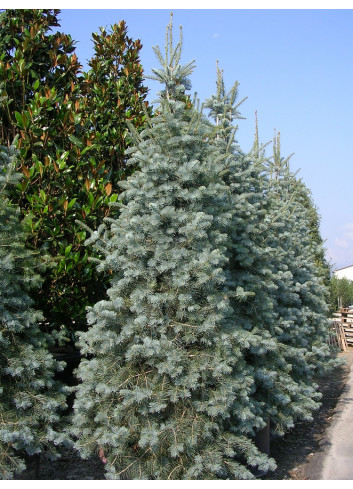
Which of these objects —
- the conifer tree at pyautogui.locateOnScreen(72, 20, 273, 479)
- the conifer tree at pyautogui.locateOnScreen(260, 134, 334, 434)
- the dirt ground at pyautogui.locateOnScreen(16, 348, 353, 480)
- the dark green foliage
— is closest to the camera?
the conifer tree at pyautogui.locateOnScreen(72, 20, 273, 479)

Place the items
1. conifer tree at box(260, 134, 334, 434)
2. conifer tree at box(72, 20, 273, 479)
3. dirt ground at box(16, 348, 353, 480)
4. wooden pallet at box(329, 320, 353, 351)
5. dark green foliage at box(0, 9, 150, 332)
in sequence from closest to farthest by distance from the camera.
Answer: conifer tree at box(72, 20, 273, 479) < dirt ground at box(16, 348, 353, 480) < dark green foliage at box(0, 9, 150, 332) < conifer tree at box(260, 134, 334, 434) < wooden pallet at box(329, 320, 353, 351)

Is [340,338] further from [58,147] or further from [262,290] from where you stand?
[58,147]

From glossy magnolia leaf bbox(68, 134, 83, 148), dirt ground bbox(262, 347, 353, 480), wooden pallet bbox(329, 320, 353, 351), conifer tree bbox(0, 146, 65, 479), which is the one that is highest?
glossy magnolia leaf bbox(68, 134, 83, 148)

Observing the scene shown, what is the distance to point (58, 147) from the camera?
534 cm

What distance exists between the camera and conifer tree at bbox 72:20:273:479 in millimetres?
3852

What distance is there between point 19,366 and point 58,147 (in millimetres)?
2432

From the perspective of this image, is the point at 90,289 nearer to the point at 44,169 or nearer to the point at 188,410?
the point at 44,169

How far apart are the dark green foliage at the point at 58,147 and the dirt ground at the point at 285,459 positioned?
4.36ft

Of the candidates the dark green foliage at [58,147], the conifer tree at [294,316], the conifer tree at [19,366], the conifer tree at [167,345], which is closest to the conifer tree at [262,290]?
the conifer tree at [294,316]

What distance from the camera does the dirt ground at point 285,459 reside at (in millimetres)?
4703

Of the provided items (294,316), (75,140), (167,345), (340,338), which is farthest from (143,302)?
(340,338)

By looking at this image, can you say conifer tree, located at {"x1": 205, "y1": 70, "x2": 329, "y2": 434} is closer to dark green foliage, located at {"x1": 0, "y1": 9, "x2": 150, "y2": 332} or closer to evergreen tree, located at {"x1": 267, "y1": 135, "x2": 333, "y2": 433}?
evergreen tree, located at {"x1": 267, "y1": 135, "x2": 333, "y2": 433}

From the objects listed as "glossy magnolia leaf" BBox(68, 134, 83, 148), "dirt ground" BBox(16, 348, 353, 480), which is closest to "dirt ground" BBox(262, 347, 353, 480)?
"dirt ground" BBox(16, 348, 353, 480)

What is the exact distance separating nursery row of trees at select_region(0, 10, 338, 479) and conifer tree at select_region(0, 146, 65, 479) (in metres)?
0.01
